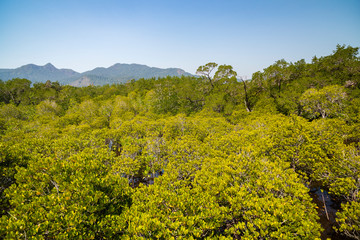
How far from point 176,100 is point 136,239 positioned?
6499 centimetres

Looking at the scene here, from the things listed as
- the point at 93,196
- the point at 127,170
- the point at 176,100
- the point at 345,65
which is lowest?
the point at 127,170

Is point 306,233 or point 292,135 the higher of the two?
point 292,135

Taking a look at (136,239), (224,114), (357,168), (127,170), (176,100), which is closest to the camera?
(136,239)

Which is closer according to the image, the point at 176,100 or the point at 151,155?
the point at 151,155

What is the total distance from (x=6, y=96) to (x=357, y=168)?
142 m

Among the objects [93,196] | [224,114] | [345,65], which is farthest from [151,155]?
[345,65]

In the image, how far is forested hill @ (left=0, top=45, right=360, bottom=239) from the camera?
10.8 meters

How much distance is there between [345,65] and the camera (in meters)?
44.8

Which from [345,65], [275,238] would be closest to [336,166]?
[275,238]

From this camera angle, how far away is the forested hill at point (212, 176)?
35.4 ft

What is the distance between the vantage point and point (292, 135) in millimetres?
21688

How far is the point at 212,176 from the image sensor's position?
16.7 meters

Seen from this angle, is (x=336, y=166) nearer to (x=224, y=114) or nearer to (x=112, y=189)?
(x=112, y=189)

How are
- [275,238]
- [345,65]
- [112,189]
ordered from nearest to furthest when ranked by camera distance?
[275,238] < [112,189] < [345,65]
